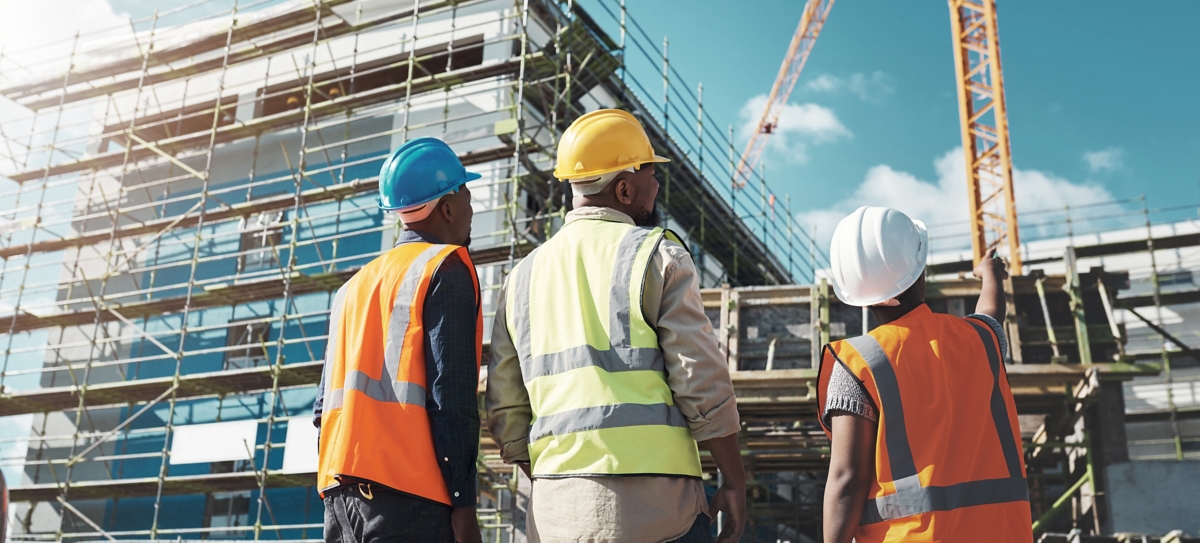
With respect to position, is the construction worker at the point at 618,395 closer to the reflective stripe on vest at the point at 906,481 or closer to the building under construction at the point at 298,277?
the reflective stripe on vest at the point at 906,481

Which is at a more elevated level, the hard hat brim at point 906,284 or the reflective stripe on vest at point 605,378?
the hard hat brim at point 906,284

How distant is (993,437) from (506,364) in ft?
4.09

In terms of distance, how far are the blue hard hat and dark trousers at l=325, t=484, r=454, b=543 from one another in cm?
87

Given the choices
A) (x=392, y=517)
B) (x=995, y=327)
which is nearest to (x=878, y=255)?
(x=995, y=327)

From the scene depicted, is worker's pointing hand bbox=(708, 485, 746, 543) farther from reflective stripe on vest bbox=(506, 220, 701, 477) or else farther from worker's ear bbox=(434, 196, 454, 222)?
worker's ear bbox=(434, 196, 454, 222)

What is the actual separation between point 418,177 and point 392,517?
103cm

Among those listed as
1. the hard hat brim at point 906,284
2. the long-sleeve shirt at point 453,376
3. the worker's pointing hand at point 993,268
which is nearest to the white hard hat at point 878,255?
the hard hat brim at point 906,284

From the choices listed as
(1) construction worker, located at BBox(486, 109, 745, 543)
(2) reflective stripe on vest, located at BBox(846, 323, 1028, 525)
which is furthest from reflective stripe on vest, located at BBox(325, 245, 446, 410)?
(2) reflective stripe on vest, located at BBox(846, 323, 1028, 525)

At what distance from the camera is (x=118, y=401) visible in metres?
16.0

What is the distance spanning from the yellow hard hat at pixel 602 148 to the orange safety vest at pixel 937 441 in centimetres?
75

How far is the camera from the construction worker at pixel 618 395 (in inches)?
84.6

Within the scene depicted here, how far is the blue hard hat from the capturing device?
2.86m

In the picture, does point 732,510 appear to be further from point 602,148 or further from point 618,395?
point 602,148

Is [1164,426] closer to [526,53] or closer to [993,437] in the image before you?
[526,53]
